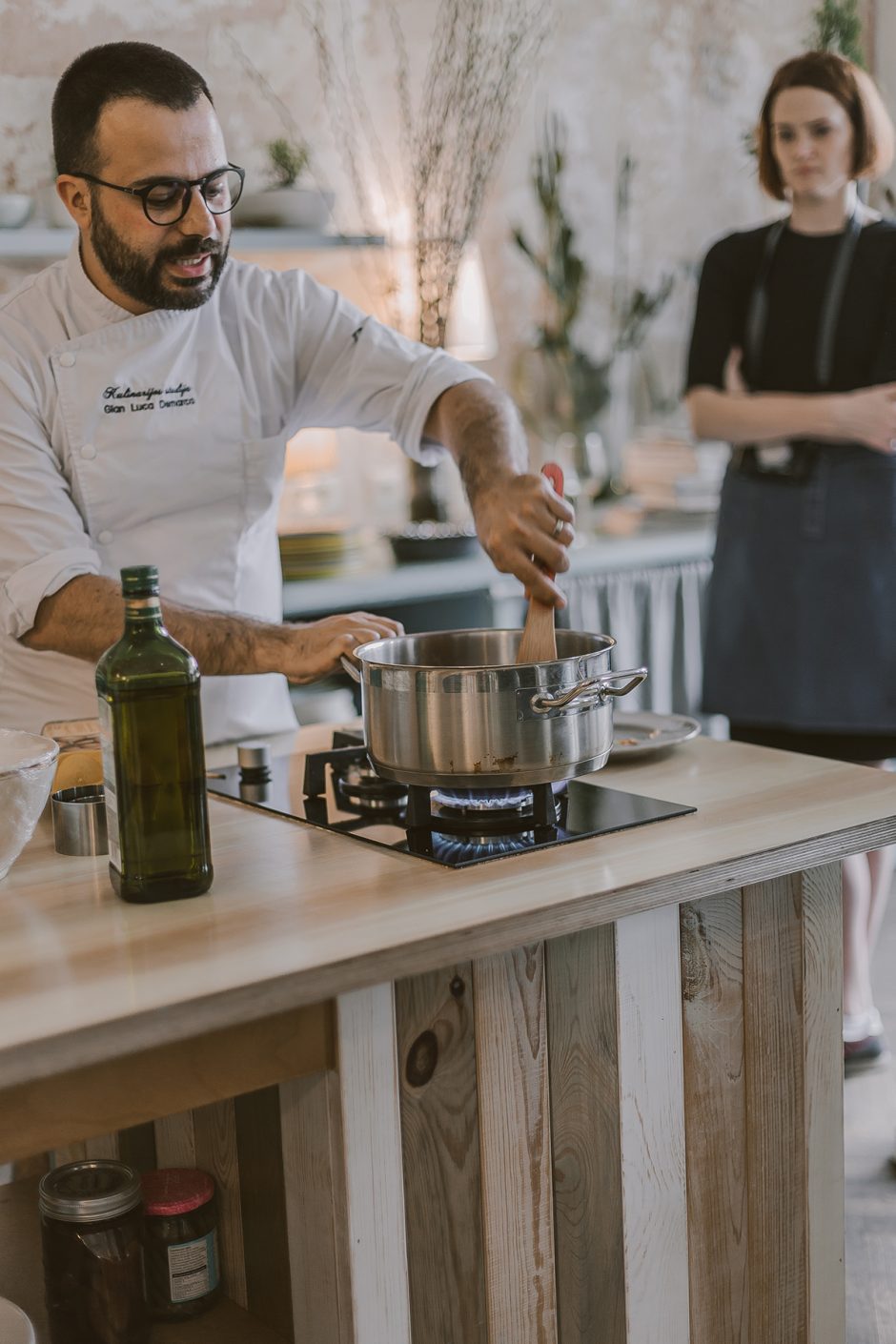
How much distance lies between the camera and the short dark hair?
1746mm

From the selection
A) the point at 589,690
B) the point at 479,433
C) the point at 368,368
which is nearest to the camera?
the point at 589,690

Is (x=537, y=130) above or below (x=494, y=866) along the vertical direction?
above

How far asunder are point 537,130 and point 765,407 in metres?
1.93

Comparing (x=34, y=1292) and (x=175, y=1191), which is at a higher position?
(x=175, y=1191)

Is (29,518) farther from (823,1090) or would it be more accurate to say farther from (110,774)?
(823,1090)

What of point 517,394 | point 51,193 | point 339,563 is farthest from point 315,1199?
point 517,394

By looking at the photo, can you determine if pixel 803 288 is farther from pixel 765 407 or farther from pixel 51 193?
pixel 51 193

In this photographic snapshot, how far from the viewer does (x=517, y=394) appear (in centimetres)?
434

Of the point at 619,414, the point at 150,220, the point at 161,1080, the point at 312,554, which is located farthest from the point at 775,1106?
the point at 619,414

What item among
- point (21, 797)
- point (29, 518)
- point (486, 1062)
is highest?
point (29, 518)

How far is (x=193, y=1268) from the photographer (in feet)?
4.99

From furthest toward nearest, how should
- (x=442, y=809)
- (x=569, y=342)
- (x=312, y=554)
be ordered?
(x=569, y=342), (x=312, y=554), (x=442, y=809)

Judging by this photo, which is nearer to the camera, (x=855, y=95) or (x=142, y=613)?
(x=142, y=613)

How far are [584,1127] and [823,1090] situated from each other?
322mm
